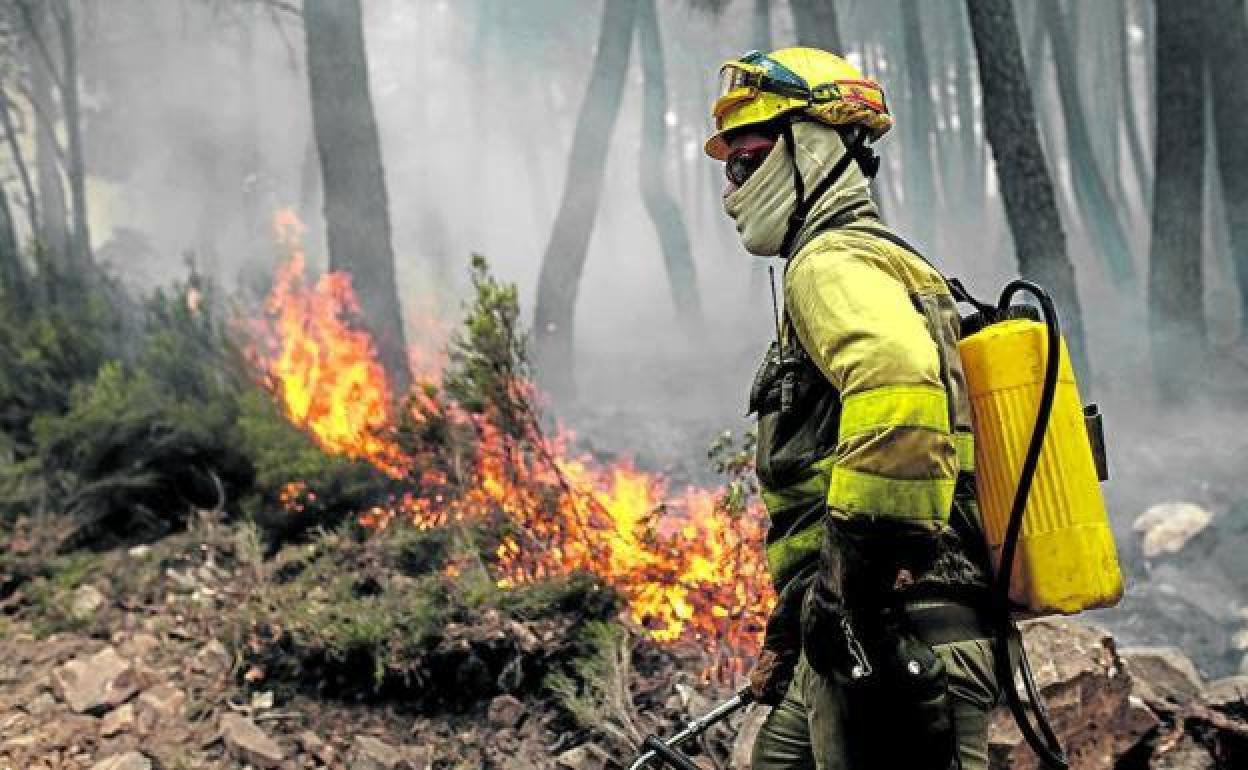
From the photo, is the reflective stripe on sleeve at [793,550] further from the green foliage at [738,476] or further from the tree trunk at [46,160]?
the tree trunk at [46,160]

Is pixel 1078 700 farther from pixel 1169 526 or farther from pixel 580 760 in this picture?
pixel 1169 526

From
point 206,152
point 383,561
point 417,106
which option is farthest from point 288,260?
point 417,106

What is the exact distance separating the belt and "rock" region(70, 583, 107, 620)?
4.45m

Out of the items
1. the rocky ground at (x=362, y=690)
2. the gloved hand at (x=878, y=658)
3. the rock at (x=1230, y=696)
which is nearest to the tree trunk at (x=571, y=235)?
the rocky ground at (x=362, y=690)

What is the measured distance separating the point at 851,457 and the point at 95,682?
3808 millimetres

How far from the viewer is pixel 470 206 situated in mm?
33500

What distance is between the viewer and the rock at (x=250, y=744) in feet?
12.1

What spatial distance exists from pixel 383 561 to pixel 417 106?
105 feet

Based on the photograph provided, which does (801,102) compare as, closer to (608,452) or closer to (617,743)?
(617,743)

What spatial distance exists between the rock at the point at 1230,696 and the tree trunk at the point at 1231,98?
8127 millimetres

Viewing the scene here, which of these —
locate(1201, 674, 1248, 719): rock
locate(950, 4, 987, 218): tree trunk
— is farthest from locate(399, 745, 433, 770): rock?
locate(950, 4, 987, 218): tree trunk

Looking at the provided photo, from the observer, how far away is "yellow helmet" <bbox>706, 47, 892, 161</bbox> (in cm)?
219

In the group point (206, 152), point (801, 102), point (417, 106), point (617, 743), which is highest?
point (417, 106)

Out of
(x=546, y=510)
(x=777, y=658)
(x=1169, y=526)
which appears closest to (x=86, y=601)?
(x=546, y=510)
